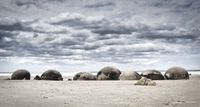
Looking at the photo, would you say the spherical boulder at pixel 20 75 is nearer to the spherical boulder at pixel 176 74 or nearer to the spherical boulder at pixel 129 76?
the spherical boulder at pixel 129 76

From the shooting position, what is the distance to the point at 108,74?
136ft

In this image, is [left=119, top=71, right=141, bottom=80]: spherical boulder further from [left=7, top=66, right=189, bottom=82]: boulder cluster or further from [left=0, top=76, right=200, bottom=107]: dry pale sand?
[left=0, top=76, right=200, bottom=107]: dry pale sand

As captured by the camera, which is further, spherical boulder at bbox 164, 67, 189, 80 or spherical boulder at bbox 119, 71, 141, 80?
spherical boulder at bbox 164, 67, 189, 80

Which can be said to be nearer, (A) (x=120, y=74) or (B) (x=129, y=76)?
(B) (x=129, y=76)

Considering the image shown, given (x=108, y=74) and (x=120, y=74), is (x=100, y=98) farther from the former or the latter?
(x=120, y=74)

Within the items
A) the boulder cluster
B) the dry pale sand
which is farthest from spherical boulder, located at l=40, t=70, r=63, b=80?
the dry pale sand

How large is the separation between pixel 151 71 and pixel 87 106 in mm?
30286

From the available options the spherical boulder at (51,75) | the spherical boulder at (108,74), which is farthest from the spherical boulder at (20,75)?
the spherical boulder at (108,74)

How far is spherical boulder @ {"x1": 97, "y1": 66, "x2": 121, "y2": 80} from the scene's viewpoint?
41125 millimetres

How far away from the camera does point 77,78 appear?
4153 centimetres

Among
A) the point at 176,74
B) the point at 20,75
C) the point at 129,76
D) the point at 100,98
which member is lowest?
the point at 100,98

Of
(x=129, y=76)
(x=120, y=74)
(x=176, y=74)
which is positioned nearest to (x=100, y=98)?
(x=129, y=76)

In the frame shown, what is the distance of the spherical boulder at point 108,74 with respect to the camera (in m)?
41.1

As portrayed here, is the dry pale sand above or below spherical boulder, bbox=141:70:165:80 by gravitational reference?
below
